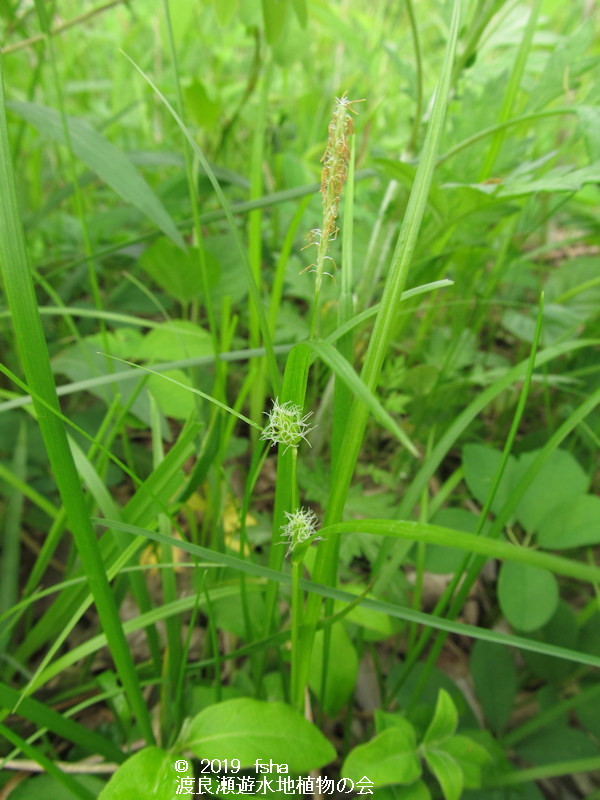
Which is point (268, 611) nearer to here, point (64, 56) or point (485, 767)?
point (485, 767)

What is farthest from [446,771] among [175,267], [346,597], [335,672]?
[175,267]

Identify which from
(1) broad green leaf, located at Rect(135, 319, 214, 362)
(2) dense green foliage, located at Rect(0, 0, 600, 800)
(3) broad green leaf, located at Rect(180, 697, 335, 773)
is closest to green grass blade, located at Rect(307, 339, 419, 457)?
(2) dense green foliage, located at Rect(0, 0, 600, 800)

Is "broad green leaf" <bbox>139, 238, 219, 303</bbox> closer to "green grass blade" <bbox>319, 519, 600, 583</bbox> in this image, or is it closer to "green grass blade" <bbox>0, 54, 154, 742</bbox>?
"green grass blade" <bbox>0, 54, 154, 742</bbox>

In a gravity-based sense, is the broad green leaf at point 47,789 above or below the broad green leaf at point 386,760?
below

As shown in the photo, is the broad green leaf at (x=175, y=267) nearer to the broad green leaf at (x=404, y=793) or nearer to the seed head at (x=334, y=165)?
the seed head at (x=334, y=165)

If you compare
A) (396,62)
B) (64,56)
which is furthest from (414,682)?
(64,56)

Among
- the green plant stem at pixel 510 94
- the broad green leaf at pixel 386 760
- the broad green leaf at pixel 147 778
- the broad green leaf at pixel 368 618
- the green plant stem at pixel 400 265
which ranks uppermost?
the green plant stem at pixel 510 94

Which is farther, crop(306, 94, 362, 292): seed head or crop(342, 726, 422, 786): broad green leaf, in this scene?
crop(342, 726, 422, 786): broad green leaf

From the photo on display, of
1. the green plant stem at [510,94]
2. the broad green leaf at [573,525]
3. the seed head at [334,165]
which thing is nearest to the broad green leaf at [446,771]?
the broad green leaf at [573,525]
